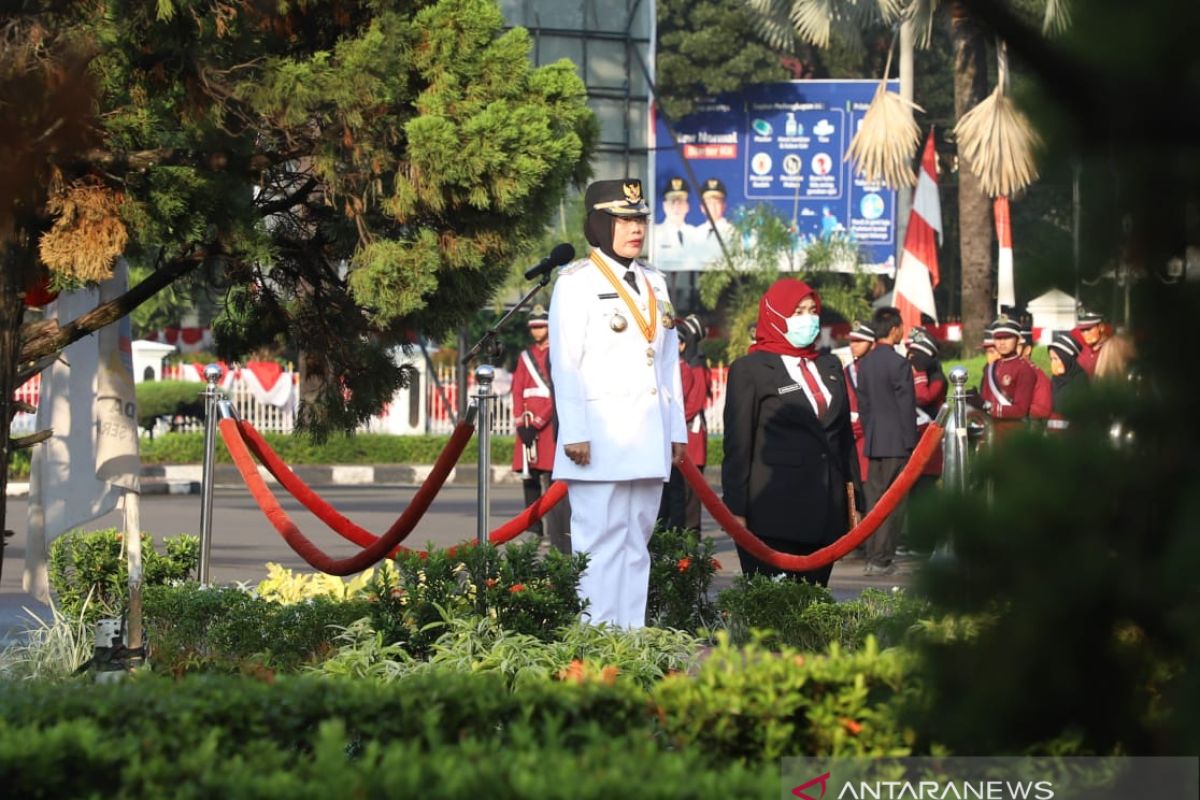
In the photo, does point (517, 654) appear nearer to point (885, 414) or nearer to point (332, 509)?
point (332, 509)

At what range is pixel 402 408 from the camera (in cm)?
2772

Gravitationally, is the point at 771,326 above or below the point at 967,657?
above

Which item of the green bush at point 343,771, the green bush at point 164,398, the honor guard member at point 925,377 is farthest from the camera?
the green bush at point 164,398

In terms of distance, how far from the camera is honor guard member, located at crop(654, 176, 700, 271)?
41.2 metres

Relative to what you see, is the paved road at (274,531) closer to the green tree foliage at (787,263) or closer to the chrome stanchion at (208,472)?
the chrome stanchion at (208,472)

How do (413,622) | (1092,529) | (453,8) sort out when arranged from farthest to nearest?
(413,622), (453,8), (1092,529)

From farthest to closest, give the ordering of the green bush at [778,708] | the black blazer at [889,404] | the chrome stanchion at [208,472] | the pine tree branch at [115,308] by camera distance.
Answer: the black blazer at [889,404] → the chrome stanchion at [208,472] → the pine tree branch at [115,308] → the green bush at [778,708]

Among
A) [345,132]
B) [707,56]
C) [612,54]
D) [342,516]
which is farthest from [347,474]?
[707,56]

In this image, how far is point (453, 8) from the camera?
6.32m

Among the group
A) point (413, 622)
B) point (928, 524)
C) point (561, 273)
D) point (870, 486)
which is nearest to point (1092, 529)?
point (928, 524)

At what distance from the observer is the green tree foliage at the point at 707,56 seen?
146 feet

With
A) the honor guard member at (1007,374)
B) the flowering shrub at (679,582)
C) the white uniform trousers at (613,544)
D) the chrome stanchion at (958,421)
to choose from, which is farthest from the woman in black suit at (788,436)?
the honor guard member at (1007,374)

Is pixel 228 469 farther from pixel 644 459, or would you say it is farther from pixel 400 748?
pixel 400 748

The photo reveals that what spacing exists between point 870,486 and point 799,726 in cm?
1013
